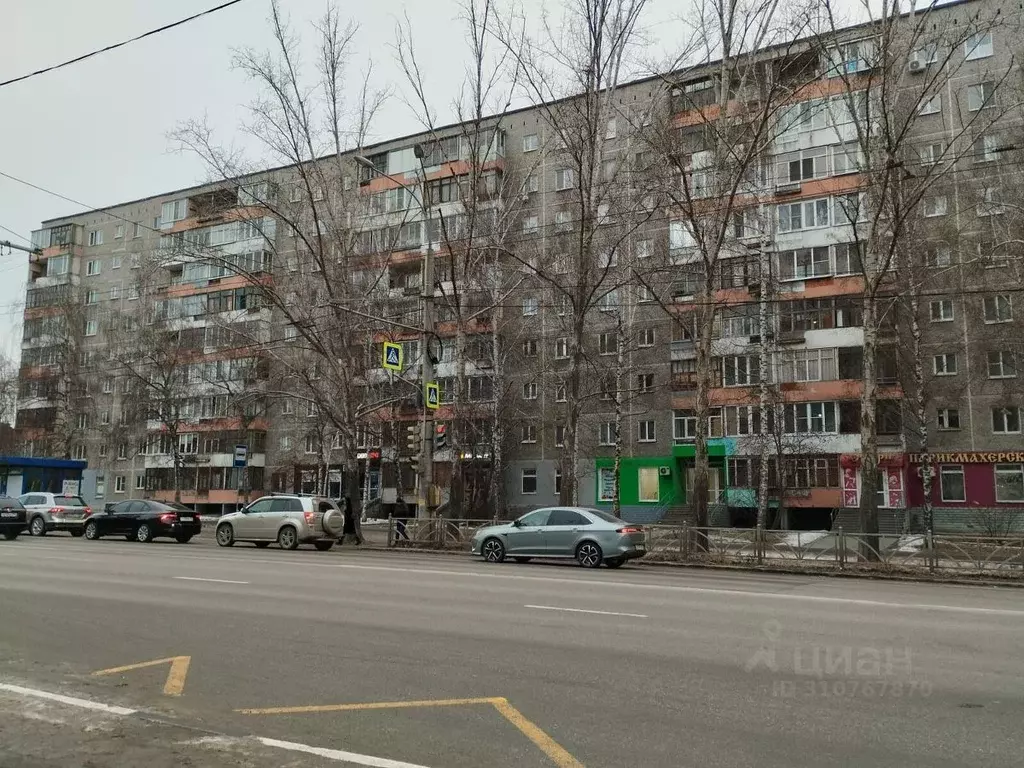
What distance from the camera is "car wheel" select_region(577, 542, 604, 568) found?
60.7 ft

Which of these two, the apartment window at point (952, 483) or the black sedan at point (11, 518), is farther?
the apartment window at point (952, 483)

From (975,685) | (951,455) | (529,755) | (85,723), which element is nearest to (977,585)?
(975,685)

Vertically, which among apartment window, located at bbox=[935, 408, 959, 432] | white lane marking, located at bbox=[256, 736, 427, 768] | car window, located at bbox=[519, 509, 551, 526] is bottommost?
white lane marking, located at bbox=[256, 736, 427, 768]

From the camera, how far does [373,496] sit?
5156 centimetres

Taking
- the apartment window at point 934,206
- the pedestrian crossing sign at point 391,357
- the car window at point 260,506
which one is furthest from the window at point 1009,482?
the car window at point 260,506

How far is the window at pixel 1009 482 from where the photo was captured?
3603 cm

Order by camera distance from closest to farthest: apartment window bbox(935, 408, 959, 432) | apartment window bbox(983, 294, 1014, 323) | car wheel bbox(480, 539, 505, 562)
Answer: car wheel bbox(480, 539, 505, 562), apartment window bbox(983, 294, 1014, 323), apartment window bbox(935, 408, 959, 432)

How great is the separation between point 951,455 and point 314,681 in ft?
124

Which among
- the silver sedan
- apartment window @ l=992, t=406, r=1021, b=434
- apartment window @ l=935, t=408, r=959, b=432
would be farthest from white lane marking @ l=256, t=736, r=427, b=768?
apartment window @ l=992, t=406, r=1021, b=434

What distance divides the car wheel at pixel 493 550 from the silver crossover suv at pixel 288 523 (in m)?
6.21

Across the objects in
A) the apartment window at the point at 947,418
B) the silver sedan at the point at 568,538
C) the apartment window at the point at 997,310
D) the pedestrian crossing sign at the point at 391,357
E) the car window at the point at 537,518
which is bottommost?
the silver sedan at the point at 568,538

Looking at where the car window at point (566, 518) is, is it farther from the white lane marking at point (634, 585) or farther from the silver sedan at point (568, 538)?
the white lane marking at point (634, 585)

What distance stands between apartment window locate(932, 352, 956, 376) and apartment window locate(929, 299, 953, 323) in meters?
1.77

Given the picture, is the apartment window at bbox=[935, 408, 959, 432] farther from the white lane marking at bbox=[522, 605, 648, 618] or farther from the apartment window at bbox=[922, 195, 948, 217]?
the white lane marking at bbox=[522, 605, 648, 618]
